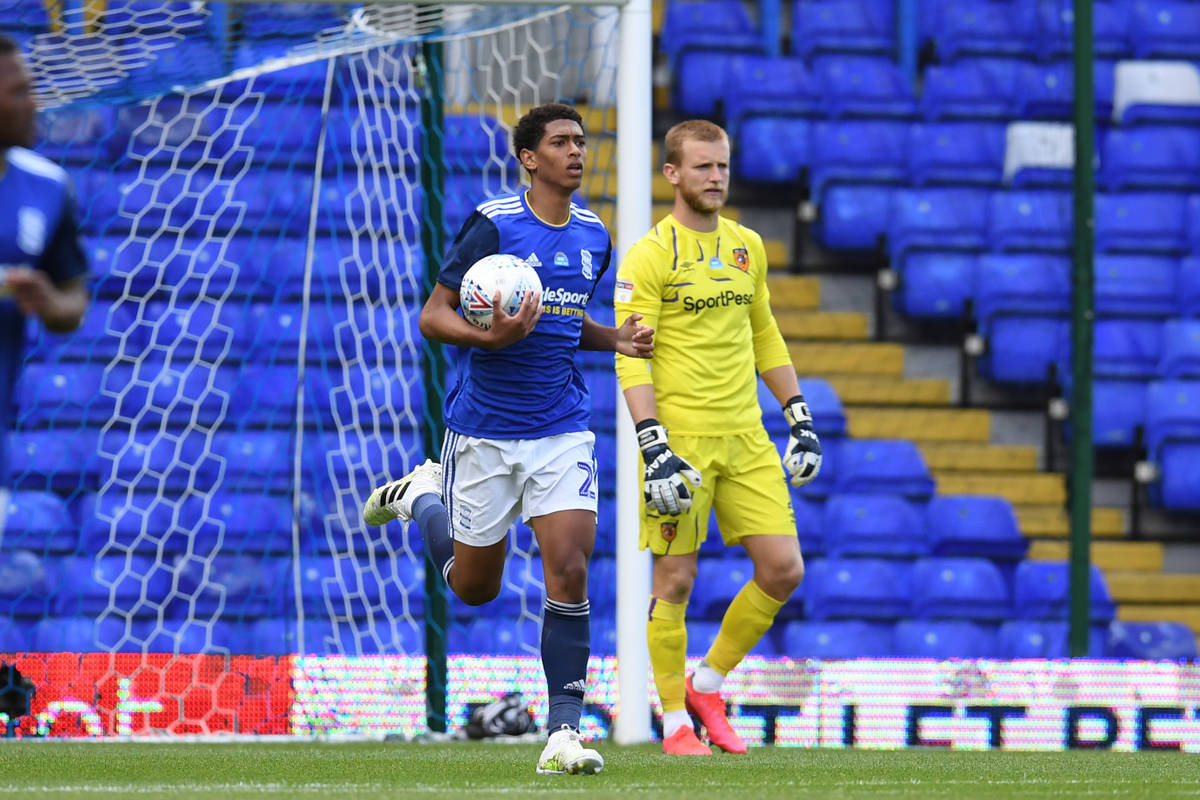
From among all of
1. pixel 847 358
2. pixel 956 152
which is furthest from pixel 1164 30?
pixel 847 358

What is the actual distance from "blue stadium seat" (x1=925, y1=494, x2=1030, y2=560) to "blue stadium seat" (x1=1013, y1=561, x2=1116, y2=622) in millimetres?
166

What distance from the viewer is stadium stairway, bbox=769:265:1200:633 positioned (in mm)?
9086

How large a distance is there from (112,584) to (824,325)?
4283 millimetres

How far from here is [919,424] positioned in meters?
9.48

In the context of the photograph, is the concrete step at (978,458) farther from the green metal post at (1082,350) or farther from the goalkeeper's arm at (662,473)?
the goalkeeper's arm at (662,473)

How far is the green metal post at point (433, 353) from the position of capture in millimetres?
6605

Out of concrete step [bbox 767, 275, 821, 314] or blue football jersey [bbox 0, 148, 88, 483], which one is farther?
concrete step [bbox 767, 275, 821, 314]

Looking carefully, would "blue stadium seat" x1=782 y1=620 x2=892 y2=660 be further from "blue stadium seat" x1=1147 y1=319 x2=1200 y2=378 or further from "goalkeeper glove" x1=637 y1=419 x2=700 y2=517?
"goalkeeper glove" x1=637 y1=419 x2=700 y2=517

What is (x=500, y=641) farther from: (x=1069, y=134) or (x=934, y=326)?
(x=1069, y=134)

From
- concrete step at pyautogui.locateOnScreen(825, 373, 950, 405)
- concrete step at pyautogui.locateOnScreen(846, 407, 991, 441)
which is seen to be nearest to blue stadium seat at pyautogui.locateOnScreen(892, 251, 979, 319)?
concrete step at pyautogui.locateOnScreen(825, 373, 950, 405)

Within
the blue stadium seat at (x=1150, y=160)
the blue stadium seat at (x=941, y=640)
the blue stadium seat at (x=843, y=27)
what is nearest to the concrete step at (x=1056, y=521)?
the blue stadium seat at (x=941, y=640)

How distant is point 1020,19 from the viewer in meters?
10.6

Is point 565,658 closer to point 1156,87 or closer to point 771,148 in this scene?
A: point 771,148

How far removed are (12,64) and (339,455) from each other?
4.91 metres
